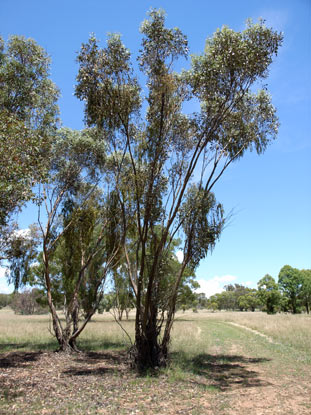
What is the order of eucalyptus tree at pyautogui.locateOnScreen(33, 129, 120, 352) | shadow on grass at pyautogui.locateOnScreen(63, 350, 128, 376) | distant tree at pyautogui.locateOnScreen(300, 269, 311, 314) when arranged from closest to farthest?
1. shadow on grass at pyautogui.locateOnScreen(63, 350, 128, 376)
2. eucalyptus tree at pyautogui.locateOnScreen(33, 129, 120, 352)
3. distant tree at pyautogui.locateOnScreen(300, 269, 311, 314)

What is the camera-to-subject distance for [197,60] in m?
13.3

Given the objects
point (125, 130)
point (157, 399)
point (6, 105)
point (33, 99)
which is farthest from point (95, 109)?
point (157, 399)

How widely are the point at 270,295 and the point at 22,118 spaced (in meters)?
72.8

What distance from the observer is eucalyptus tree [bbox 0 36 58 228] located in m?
9.38

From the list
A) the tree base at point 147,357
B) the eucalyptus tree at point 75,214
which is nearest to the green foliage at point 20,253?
the eucalyptus tree at point 75,214

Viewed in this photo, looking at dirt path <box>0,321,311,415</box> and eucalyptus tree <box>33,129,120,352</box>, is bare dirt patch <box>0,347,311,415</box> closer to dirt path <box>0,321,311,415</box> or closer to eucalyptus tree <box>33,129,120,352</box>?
dirt path <box>0,321,311,415</box>

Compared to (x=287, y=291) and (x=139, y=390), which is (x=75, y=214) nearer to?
(x=139, y=390)

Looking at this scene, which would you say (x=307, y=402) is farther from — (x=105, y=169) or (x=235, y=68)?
Result: (x=105, y=169)

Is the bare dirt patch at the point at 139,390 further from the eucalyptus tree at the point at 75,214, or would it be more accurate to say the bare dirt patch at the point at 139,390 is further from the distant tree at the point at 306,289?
the distant tree at the point at 306,289

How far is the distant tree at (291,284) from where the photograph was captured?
7019 cm

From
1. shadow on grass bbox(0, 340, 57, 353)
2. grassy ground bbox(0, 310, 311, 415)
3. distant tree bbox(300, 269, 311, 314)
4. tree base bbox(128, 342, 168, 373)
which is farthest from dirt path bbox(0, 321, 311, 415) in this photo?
distant tree bbox(300, 269, 311, 314)

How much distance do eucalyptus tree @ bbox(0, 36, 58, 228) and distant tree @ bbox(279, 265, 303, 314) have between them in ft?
223

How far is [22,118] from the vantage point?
13.9 meters

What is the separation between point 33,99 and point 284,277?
7103 cm
